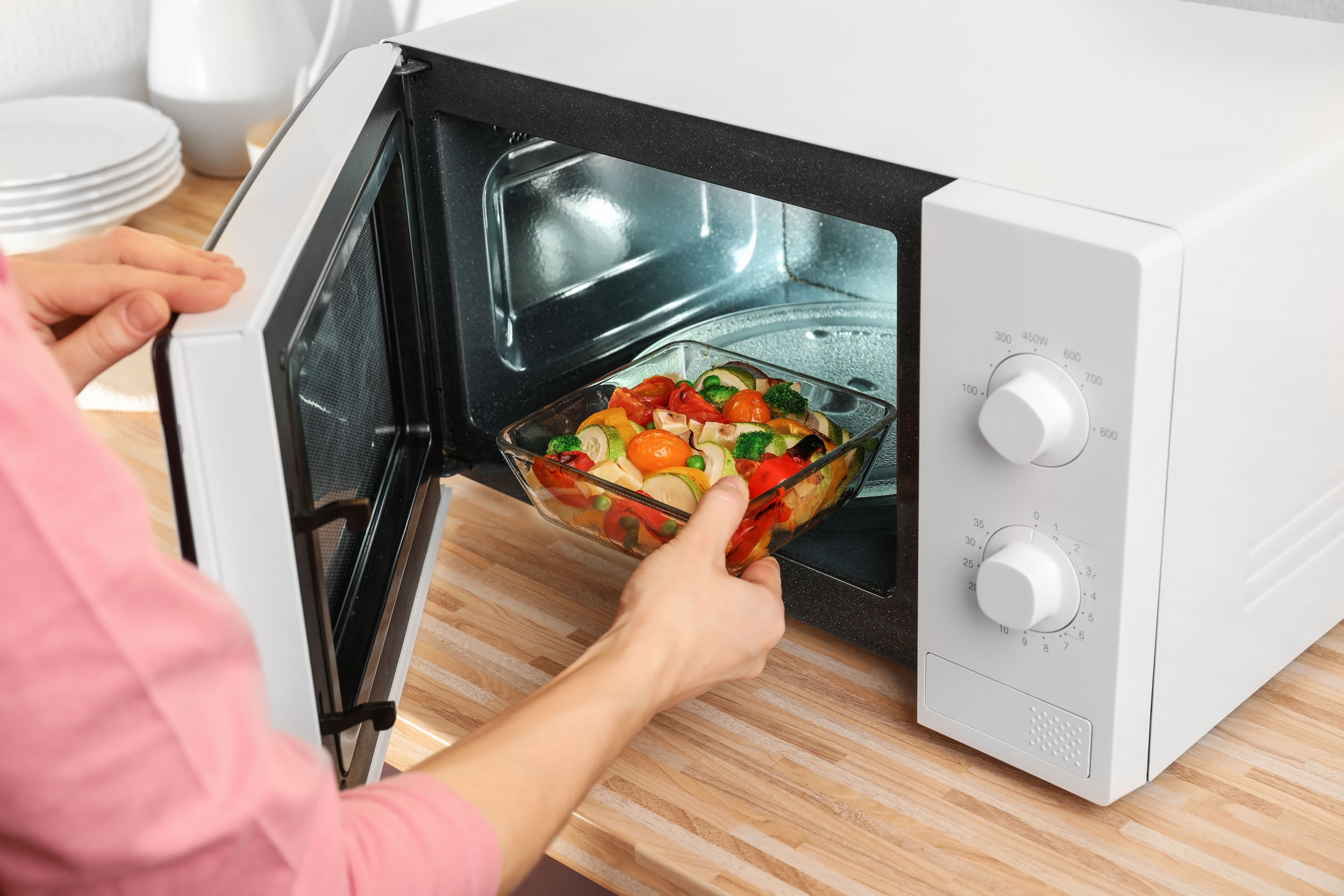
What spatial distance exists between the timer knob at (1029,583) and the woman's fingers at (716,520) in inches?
5.2

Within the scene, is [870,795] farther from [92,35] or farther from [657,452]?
[92,35]

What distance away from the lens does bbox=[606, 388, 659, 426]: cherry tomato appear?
87cm

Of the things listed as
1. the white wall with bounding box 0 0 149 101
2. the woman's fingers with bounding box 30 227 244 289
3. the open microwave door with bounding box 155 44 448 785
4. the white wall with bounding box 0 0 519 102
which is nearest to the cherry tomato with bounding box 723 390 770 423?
the open microwave door with bounding box 155 44 448 785

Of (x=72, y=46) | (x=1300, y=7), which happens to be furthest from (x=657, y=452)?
(x=72, y=46)

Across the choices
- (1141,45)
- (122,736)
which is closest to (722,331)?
(1141,45)

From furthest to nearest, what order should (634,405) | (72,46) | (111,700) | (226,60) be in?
(72,46) < (226,60) < (634,405) < (111,700)

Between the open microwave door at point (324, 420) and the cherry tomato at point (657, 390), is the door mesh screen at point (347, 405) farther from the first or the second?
the cherry tomato at point (657, 390)

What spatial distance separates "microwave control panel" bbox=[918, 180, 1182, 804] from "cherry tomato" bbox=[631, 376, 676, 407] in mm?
269

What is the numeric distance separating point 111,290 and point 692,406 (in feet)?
1.35

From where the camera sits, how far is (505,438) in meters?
0.84

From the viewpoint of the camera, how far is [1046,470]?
0.62 meters

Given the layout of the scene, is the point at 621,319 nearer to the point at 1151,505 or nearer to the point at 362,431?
the point at 362,431

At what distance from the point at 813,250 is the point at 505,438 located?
42cm

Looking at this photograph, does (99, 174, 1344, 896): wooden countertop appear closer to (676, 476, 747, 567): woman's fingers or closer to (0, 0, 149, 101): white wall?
(676, 476, 747, 567): woman's fingers
